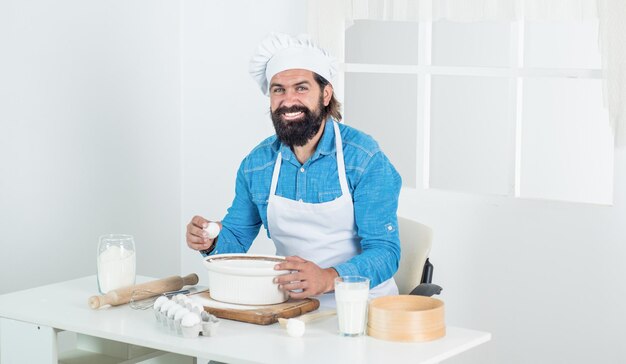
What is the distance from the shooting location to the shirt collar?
2984 millimetres

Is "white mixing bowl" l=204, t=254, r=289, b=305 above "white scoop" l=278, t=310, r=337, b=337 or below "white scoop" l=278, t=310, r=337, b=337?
above

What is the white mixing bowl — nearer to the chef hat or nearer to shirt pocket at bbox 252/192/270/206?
shirt pocket at bbox 252/192/270/206

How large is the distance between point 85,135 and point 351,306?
2227 millimetres

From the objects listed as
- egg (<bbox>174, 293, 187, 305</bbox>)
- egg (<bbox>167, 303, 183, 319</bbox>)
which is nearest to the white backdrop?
egg (<bbox>174, 293, 187, 305</bbox>)

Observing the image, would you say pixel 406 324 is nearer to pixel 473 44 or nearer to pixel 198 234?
pixel 198 234

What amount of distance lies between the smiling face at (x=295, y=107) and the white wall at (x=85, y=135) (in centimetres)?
132

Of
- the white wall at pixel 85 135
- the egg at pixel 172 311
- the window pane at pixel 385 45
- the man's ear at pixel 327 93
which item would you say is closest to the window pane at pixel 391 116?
the window pane at pixel 385 45

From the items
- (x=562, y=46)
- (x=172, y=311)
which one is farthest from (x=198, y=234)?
(x=562, y=46)

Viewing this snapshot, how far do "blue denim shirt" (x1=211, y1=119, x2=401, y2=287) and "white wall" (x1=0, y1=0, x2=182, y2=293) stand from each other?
116 centimetres

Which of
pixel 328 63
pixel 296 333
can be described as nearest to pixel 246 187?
pixel 328 63

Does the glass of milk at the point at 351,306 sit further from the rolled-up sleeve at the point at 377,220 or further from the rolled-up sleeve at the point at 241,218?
the rolled-up sleeve at the point at 241,218

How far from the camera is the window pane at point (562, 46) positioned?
5.83 m

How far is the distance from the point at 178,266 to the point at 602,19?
7.77ft

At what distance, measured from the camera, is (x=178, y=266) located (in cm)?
480
